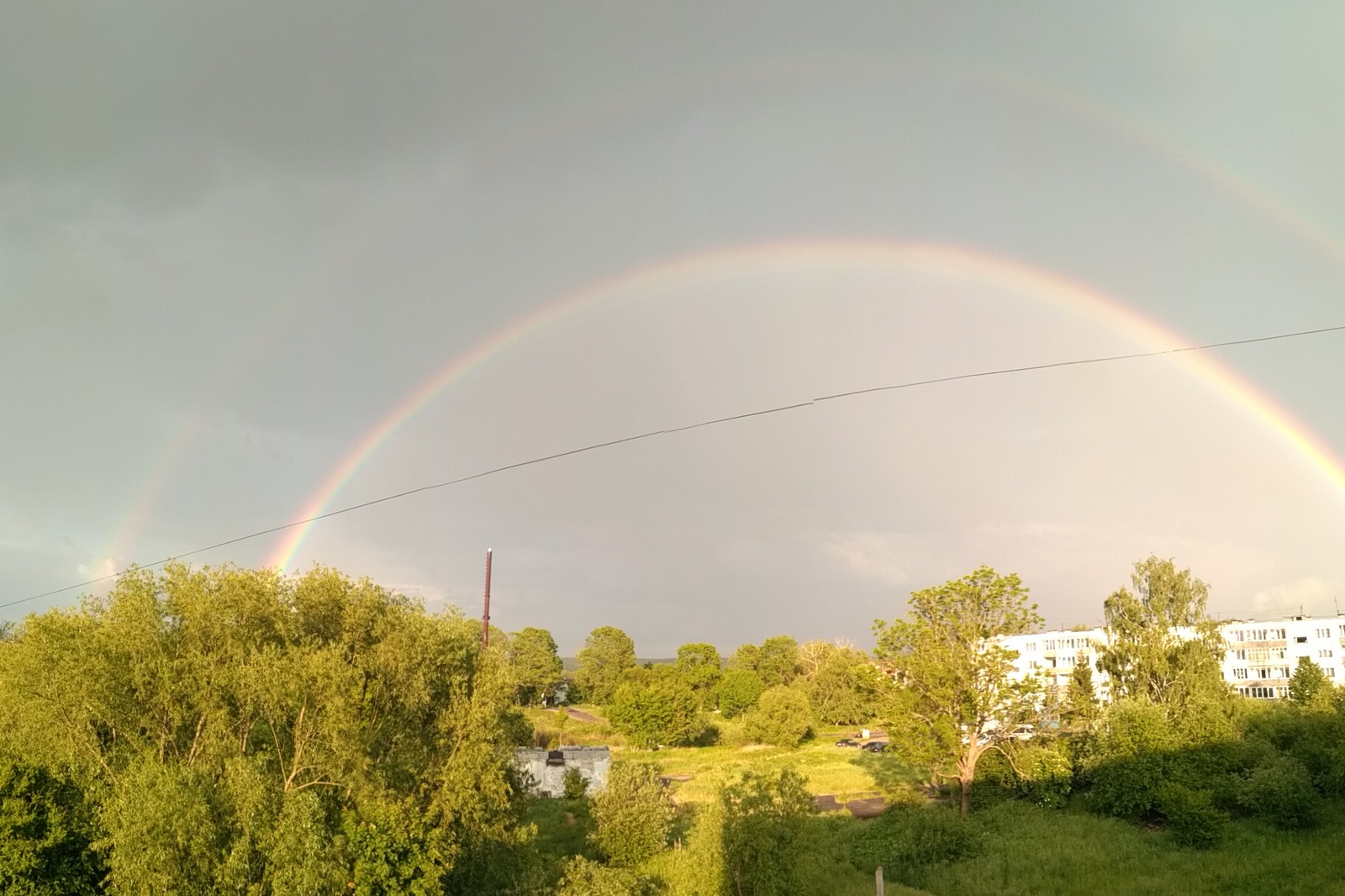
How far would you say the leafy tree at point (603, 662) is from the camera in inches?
5802

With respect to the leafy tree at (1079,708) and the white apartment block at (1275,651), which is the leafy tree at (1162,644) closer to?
the leafy tree at (1079,708)

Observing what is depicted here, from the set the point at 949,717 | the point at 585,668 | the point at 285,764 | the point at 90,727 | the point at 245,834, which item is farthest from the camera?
the point at 585,668

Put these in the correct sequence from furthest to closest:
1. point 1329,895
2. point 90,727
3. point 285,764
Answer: point 1329,895
point 285,764
point 90,727

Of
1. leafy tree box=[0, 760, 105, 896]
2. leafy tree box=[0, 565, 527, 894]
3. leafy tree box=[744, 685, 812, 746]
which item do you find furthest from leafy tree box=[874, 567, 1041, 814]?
leafy tree box=[744, 685, 812, 746]

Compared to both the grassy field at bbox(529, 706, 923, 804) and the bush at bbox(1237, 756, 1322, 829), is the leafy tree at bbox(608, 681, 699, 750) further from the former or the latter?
the bush at bbox(1237, 756, 1322, 829)

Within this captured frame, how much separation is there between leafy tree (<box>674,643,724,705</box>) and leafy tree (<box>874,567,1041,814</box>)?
86.6 m

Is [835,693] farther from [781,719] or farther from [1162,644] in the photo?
[1162,644]

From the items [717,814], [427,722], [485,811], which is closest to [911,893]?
[717,814]

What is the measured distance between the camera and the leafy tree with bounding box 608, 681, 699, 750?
9544cm

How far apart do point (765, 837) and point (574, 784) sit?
27.5 m

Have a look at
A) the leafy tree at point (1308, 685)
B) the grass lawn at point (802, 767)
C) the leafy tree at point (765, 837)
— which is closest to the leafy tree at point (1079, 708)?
the grass lawn at point (802, 767)

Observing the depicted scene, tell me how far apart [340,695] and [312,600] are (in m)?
4.69

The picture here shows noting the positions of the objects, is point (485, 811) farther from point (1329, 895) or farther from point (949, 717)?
point (1329, 895)

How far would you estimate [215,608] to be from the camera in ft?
91.9
